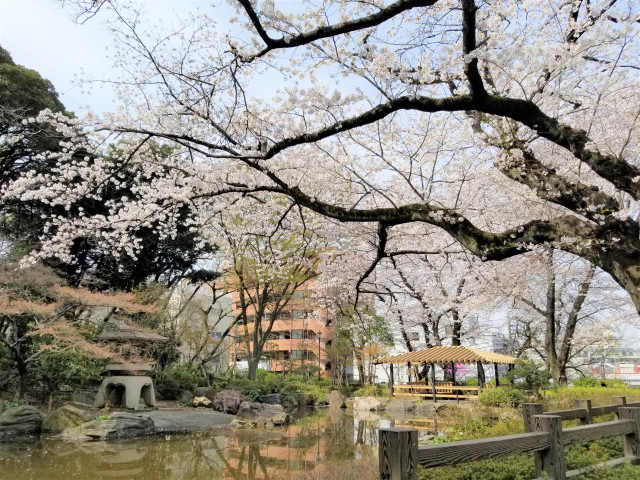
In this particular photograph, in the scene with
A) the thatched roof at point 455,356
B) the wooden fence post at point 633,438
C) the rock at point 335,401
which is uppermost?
the thatched roof at point 455,356

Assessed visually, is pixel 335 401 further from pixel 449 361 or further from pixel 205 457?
pixel 205 457

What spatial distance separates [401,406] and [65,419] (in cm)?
1147

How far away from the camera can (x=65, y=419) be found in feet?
32.5

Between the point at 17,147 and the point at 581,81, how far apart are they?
51.2 feet

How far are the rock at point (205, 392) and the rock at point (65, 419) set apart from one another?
561cm

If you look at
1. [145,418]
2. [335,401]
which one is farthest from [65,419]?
[335,401]

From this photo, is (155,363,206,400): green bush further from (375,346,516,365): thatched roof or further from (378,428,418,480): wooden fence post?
(378,428,418,480): wooden fence post

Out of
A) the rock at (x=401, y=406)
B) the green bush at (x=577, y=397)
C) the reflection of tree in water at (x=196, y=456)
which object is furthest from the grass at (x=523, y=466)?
the rock at (x=401, y=406)

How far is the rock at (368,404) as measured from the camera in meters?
17.8

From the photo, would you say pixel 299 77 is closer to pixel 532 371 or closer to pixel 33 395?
pixel 532 371

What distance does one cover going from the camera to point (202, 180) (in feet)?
22.8

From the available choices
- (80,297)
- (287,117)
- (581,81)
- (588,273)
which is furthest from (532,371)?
(80,297)

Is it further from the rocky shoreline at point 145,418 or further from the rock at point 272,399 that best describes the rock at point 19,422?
the rock at point 272,399

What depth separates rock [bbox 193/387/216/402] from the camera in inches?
612
